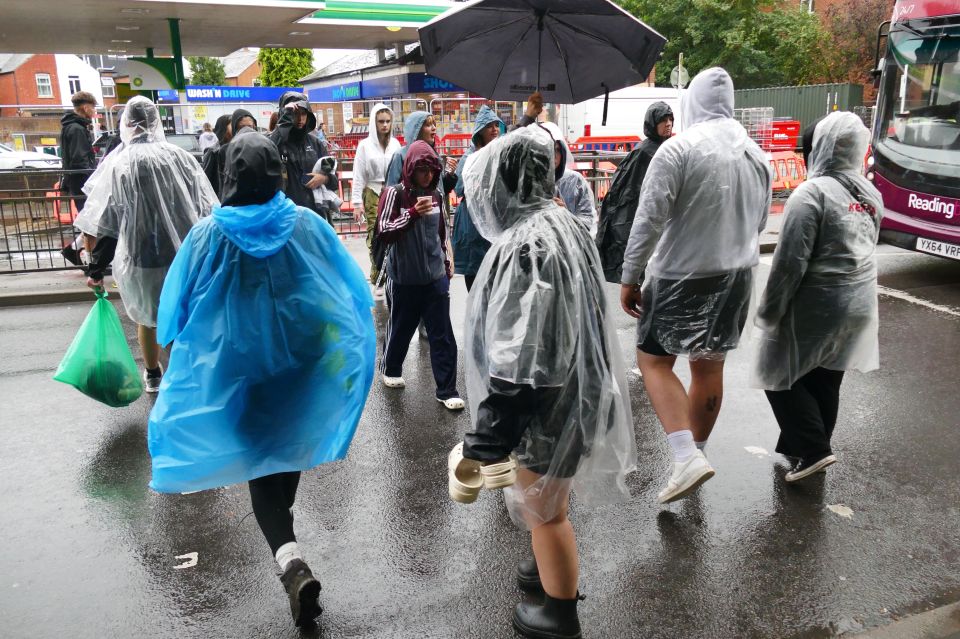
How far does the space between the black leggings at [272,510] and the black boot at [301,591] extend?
126 millimetres

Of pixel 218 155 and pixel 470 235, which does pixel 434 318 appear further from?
pixel 218 155

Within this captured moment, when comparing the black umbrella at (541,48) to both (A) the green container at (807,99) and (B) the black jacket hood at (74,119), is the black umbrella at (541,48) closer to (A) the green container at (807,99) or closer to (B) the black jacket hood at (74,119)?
(B) the black jacket hood at (74,119)

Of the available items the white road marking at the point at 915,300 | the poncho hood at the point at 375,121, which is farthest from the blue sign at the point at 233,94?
the white road marking at the point at 915,300

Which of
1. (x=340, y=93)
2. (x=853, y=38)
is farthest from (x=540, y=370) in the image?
(x=853, y=38)

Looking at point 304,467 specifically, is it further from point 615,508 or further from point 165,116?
point 165,116

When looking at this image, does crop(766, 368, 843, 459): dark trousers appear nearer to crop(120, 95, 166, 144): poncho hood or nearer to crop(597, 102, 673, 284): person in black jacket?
crop(597, 102, 673, 284): person in black jacket

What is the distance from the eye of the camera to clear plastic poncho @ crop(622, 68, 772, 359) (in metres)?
3.49

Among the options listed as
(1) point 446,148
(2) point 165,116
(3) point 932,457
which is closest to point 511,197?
(3) point 932,457

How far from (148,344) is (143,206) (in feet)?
3.37

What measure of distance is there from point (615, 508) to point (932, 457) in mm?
1910

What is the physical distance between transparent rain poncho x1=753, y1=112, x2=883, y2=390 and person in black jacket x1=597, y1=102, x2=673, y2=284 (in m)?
1.46

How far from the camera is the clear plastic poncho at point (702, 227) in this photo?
3.49 m

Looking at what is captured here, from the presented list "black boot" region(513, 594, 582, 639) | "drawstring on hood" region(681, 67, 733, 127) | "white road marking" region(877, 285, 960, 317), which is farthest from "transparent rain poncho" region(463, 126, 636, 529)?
"white road marking" region(877, 285, 960, 317)

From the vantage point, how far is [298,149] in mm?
6797
